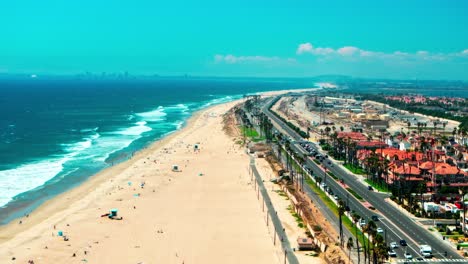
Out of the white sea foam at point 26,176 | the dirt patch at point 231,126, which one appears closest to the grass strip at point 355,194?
the white sea foam at point 26,176

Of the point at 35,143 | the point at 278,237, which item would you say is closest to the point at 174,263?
the point at 278,237

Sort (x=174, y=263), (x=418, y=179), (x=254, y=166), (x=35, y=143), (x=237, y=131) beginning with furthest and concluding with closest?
(x=237, y=131) < (x=35, y=143) < (x=254, y=166) < (x=418, y=179) < (x=174, y=263)

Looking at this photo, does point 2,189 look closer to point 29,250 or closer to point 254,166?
point 29,250

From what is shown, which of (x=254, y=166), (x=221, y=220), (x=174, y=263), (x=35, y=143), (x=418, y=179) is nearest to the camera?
(x=174, y=263)

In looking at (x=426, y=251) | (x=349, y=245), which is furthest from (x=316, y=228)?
(x=426, y=251)

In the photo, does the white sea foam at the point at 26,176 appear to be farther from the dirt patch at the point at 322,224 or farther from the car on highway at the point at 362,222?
the car on highway at the point at 362,222

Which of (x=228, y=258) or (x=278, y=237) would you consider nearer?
(x=228, y=258)

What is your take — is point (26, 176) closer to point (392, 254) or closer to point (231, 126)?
point (392, 254)
